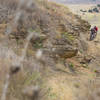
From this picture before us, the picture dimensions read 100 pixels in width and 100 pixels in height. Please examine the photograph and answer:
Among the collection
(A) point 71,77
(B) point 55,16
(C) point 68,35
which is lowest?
(A) point 71,77

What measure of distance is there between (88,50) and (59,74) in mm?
4697

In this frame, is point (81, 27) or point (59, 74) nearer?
point (59, 74)

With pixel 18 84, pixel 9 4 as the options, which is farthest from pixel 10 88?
pixel 9 4

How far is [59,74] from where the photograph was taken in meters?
8.21

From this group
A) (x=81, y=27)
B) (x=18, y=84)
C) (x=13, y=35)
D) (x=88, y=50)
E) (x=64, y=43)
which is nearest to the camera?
(x=18, y=84)

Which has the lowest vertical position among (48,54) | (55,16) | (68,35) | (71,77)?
(71,77)

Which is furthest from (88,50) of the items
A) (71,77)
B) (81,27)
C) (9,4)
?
(9,4)

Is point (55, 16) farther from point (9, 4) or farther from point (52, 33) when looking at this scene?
point (9, 4)

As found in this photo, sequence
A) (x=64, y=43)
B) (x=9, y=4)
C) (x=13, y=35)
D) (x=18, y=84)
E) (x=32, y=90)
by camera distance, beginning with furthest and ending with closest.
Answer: (x=64, y=43) < (x=9, y=4) < (x=13, y=35) < (x=18, y=84) < (x=32, y=90)

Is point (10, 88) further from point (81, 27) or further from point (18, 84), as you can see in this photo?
point (81, 27)

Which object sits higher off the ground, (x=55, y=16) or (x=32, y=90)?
(x=55, y=16)

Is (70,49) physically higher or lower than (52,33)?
lower

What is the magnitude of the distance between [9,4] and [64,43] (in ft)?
9.70

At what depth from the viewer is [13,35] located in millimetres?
8070
